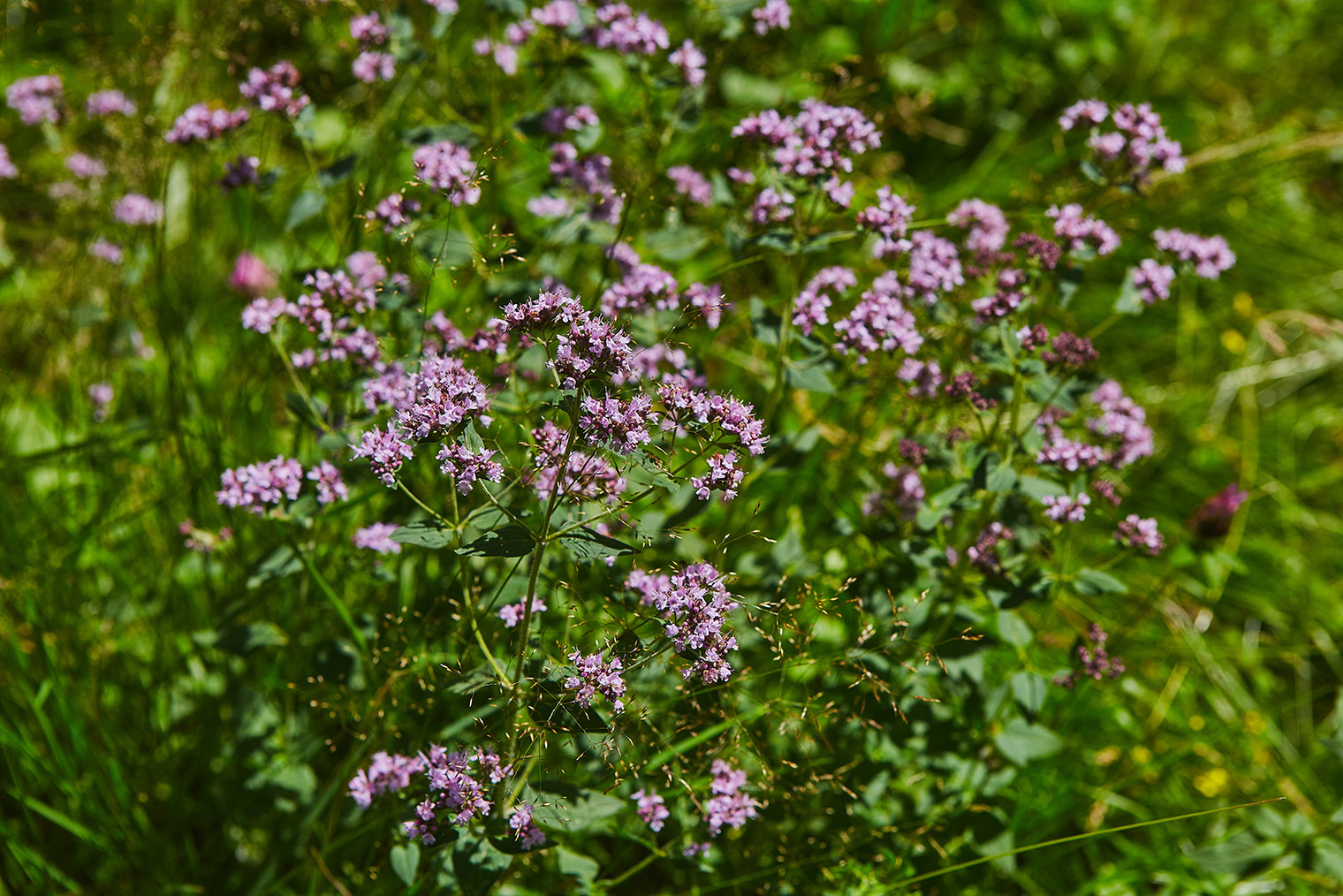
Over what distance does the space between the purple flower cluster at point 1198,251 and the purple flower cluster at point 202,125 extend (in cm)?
257

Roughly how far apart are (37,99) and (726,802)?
10.4 ft

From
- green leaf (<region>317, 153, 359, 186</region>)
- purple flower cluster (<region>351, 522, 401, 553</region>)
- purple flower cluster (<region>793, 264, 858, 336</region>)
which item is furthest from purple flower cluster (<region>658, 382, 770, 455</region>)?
green leaf (<region>317, 153, 359, 186</region>)

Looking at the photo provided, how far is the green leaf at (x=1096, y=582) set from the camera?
2570 millimetres

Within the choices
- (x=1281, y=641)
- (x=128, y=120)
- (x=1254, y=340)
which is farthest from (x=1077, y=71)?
(x=128, y=120)

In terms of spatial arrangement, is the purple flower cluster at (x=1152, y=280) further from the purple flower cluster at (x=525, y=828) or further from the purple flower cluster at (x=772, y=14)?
the purple flower cluster at (x=525, y=828)

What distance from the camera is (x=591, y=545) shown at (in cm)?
184

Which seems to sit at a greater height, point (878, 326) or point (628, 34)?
point (628, 34)

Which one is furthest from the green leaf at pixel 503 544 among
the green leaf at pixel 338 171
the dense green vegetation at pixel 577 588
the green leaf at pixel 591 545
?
the green leaf at pixel 338 171

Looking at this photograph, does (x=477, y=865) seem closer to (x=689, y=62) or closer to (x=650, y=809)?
(x=650, y=809)

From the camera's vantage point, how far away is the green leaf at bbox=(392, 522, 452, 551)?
191cm

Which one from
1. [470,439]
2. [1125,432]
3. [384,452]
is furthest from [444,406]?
[1125,432]

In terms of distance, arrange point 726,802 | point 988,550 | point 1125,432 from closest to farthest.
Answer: point 726,802 → point 988,550 → point 1125,432

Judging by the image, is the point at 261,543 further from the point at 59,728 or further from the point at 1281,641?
the point at 1281,641

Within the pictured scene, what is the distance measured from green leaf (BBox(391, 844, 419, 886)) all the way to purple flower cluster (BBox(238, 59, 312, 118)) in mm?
1961
